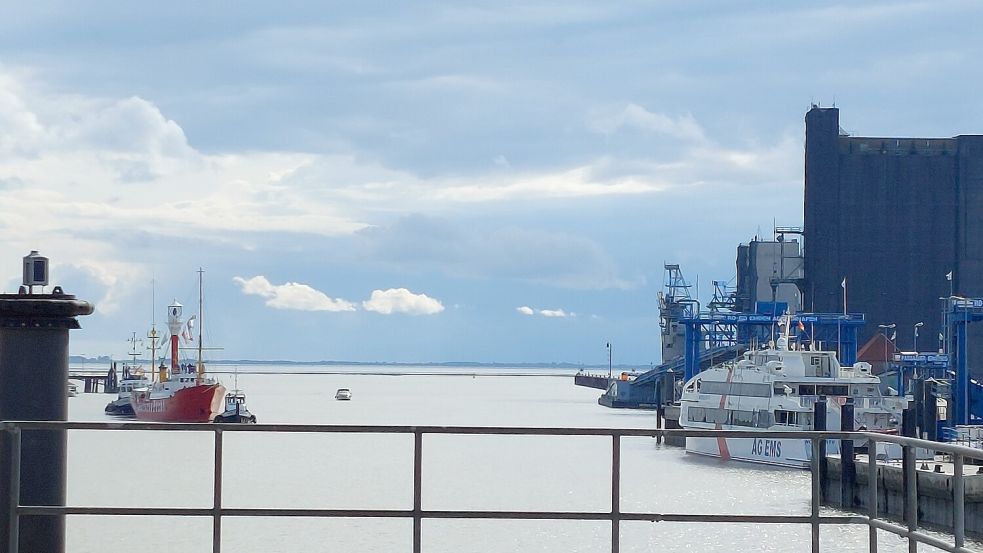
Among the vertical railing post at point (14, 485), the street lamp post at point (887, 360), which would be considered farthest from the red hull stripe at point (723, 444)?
the vertical railing post at point (14, 485)

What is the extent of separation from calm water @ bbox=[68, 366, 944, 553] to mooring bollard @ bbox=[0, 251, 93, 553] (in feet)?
67.5

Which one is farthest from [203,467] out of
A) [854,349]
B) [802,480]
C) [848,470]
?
[854,349]

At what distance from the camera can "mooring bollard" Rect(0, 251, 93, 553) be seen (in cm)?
838

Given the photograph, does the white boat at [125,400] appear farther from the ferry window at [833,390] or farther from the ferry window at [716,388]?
the ferry window at [833,390]

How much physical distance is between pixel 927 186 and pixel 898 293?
34.0 feet

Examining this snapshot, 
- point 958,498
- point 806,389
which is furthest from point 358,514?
point 806,389

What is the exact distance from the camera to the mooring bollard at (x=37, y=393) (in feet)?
27.5

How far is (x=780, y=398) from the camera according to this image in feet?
222

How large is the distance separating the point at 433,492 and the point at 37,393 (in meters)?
34.6

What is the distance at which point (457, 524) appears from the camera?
117 ft

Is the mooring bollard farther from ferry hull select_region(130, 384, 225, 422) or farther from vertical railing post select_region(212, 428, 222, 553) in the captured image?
ferry hull select_region(130, 384, 225, 422)

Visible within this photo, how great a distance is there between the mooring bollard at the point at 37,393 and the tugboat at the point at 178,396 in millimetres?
85919

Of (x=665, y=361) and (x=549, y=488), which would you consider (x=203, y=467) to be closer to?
(x=549, y=488)

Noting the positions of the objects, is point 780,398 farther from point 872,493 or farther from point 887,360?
point 872,493
